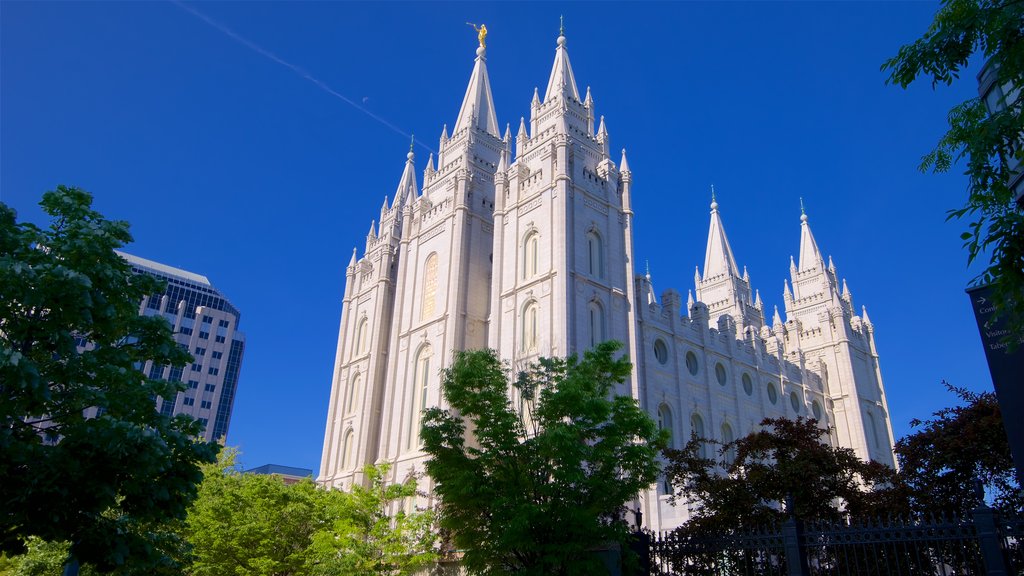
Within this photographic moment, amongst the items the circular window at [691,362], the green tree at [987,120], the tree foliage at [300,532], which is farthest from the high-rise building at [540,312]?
the green tree at [987,120]

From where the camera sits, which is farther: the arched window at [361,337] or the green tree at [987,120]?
the arched window at [361,337]

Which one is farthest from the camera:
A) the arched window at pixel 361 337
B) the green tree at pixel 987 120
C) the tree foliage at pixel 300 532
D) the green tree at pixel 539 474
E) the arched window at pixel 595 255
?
the arched window at pixel 361 337

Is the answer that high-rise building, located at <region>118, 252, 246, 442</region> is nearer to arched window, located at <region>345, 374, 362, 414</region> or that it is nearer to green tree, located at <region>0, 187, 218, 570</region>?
arched window, located at <region>345, 374, 362, 414</region>

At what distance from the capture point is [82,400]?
1002cm

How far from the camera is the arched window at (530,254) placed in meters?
36.1

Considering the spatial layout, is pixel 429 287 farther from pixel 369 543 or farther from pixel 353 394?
pixel 369 543

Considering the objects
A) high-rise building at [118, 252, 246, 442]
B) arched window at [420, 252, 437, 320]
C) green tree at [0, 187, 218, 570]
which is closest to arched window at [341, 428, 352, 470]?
arched window at [420, 252, 437, 320]

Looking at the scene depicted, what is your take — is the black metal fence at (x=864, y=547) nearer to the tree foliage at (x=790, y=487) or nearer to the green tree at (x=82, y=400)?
the tree foliage at (x=790, y=487)

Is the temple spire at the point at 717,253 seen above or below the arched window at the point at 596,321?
above

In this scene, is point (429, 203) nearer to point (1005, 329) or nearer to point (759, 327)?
point (759, 327)

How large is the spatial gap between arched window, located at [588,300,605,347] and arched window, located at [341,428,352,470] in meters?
18.5

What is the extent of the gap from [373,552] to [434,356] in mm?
17566

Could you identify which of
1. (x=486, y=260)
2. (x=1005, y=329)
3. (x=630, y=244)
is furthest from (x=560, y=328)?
(x=1005, y=329)

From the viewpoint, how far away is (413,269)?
44.2 metres
